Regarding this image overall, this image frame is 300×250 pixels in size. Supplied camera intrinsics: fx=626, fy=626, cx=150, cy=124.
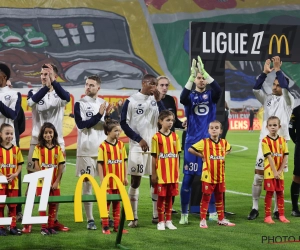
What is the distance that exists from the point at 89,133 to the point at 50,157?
0.55 m

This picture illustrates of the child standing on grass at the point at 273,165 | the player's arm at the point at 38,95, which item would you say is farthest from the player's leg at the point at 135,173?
the child standing on grass at the point at 273,165

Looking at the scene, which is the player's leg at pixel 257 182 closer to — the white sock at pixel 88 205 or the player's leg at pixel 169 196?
the player's leg at pixel 169 196

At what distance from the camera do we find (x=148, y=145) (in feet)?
23.1

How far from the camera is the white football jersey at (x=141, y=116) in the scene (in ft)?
23.0

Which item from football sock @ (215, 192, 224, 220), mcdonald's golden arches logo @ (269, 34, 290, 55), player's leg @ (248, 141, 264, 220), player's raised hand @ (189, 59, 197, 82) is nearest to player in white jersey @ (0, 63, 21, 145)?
player's raised hand @ (189, 59, 197, 82)

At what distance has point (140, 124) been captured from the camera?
23.1 feet

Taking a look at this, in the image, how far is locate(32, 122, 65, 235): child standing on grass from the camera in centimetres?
645

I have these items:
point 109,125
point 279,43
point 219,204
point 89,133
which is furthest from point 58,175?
point 279,43

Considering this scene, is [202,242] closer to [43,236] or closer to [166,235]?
[166,235]

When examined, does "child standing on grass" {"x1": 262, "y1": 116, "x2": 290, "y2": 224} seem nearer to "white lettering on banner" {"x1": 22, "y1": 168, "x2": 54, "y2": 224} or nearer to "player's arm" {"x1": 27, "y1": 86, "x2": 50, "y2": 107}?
"player's arm" {"x1": 27, "y1": 86, "x2": 50, "y2": 107}

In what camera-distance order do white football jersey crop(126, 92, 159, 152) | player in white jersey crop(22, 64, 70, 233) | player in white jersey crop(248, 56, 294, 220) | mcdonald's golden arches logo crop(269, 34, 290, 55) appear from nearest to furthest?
player in white jersey crop(22, 64, 70, 233) → white football jersey crop(126, 92, 159, 152) → player in white jersey crop(248, 56, 294, 220) → mcdonald's golden arches logo crop(269, 34, 290, 55)

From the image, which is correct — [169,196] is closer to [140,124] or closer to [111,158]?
[111,158]

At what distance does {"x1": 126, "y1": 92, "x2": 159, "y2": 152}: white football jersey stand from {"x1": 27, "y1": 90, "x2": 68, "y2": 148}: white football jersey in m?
0.74

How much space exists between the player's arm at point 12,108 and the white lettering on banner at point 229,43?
238cm
